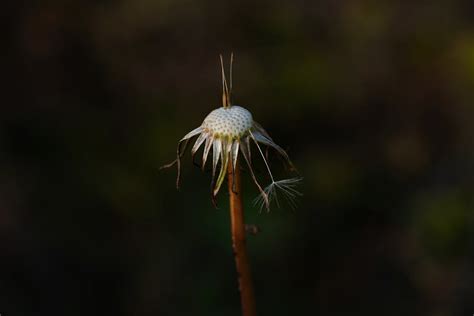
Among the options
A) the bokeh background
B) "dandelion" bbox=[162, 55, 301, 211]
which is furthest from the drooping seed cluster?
the bokeh background

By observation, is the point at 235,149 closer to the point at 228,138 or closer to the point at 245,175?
the point at 228,138

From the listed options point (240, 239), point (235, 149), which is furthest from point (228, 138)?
point (240, 239)

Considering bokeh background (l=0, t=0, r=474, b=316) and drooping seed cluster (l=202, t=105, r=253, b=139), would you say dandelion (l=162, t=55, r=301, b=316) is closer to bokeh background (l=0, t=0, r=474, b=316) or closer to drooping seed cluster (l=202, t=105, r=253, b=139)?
drooping seed cluster (l=202, t=105, r=253, b=139)

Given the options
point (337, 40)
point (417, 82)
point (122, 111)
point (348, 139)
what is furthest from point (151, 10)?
point (417, 82)

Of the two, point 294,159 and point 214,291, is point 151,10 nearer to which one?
point 294,159

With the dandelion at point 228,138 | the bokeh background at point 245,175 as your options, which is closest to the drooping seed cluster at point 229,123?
the dandelion at point 228,138
